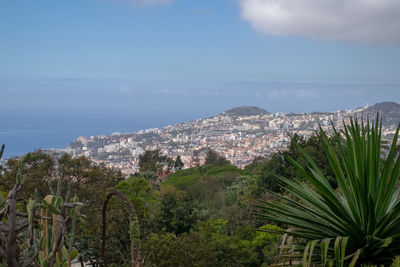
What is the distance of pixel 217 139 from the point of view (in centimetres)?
7006

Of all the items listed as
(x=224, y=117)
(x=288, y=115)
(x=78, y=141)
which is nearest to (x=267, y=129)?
(x=288, y=115)

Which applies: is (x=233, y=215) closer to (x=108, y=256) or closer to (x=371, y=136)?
(x=108, y=256)

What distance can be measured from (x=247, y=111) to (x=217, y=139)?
24.3 meters

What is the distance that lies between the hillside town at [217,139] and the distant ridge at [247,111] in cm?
41

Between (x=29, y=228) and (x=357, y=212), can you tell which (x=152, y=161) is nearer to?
(x=357, y=212)

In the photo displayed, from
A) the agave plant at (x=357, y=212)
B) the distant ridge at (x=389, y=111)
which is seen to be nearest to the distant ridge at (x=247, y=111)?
the distant ridge at (x=389, y=111)

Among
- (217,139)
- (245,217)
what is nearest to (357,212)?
(245,217)

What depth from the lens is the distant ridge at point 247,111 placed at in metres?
91.0

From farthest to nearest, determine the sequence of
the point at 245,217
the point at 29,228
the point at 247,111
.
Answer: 1. the point at 247,111
2. the point at 245,217
3. the point at 29,228

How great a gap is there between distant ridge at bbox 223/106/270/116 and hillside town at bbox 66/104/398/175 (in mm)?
412

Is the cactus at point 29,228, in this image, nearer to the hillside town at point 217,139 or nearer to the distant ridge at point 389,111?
the hillside town at point 217,139

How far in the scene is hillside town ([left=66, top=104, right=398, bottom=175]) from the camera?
159ft

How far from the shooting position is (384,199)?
3645 mm

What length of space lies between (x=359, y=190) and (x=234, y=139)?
63500 millimetres
